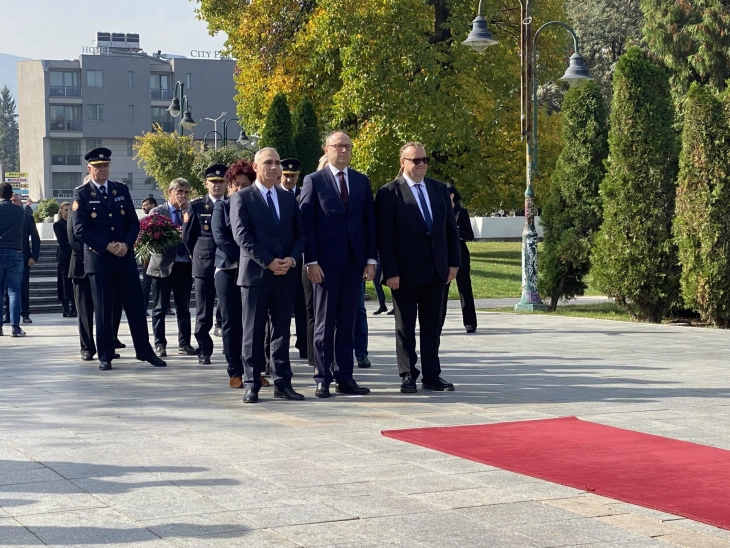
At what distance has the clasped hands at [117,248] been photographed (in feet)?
39.8

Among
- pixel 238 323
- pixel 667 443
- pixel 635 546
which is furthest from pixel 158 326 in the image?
pixel 635 546

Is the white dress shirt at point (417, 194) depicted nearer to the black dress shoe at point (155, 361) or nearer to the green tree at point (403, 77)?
the black dress shoe at point (155, 361)

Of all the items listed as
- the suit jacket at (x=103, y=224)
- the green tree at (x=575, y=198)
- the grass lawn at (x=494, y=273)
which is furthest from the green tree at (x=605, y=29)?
the suit jacket at (x=103, y=224)

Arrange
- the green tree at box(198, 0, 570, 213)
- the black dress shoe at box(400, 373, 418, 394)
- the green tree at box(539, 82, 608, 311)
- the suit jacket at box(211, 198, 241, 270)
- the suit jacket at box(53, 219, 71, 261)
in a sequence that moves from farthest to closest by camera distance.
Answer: the green tree at box(198, 0, 570, 213), the green tree at box(539, 82, 608, 311), the suit jacket at box(53, 219, 71, 261), the suit jacket at box(211, 198, 241, 270), the black dress shoe at box(400, 373, 418, 394)

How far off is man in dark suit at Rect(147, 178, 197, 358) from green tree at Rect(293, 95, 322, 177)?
18.9 metres

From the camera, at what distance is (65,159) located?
97000 mm

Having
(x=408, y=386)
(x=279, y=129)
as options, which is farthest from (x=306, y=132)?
(x=408, y=386)

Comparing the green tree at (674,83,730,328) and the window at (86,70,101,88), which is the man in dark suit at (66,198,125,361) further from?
the window at (86,70,101,88)

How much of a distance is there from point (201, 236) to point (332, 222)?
3292 mm

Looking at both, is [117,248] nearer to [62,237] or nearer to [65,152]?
[62,237]

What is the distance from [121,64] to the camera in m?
96.1

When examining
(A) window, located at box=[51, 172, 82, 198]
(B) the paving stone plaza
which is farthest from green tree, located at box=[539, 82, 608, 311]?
(A) window, located at box=[51, 172, 82, 198]

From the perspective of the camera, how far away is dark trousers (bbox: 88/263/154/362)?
12289 millimetres

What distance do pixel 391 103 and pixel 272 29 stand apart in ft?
19.9
